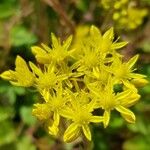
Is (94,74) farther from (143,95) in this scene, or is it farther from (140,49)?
(140,49)

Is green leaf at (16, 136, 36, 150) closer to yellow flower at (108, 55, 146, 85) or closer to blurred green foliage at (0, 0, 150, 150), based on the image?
blurred green foliage at (0, 0, 150, 150)

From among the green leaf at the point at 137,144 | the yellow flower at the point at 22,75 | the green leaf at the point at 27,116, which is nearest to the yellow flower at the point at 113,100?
the yellow flower at the point at 22,75

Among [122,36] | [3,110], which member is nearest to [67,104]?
[3,110]

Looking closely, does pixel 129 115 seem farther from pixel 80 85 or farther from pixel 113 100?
pixel 80 85

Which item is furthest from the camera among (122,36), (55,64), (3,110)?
(122,36)

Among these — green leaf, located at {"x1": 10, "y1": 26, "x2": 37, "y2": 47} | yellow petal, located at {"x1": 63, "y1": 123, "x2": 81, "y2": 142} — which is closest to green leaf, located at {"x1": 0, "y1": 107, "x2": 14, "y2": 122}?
green leaf, located at {"x1": 10, "y1": 26, "x2": 37, "y2": 47}

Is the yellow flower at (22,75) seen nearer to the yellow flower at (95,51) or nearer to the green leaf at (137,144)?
the yellow flower at (95,51)

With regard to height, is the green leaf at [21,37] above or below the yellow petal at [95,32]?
above
